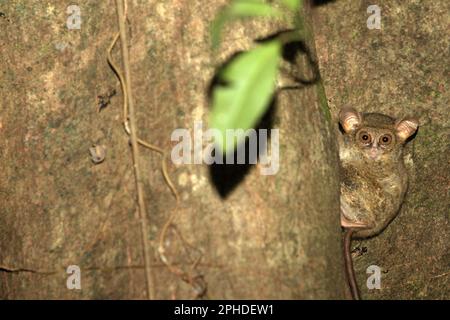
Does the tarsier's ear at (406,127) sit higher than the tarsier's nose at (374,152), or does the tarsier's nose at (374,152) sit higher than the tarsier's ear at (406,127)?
the tarsier's ear at (406,127)

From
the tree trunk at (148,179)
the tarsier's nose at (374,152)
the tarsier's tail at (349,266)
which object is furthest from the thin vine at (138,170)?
the tarsier's nose at (374,152)

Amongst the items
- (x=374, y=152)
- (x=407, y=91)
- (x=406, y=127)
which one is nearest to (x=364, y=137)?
(x=374, y=152)

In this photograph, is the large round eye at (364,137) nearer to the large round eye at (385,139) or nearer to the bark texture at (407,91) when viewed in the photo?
the large round eye at (385,139)

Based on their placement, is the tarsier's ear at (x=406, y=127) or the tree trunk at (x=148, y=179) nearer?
the tree trunk at (x=148, y=179)

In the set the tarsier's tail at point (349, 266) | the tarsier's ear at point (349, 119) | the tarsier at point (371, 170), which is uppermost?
the tarsier's ear at point (349, 119)

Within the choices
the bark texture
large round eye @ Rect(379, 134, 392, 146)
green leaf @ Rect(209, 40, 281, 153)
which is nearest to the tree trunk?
green leaf @ Rect(209, 40, 281, 153)
